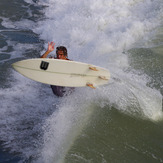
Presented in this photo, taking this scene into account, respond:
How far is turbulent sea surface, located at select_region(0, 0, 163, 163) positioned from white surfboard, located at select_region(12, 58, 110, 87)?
381 millimetres

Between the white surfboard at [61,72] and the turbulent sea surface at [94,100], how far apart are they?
38 cm

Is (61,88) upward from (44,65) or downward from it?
downward

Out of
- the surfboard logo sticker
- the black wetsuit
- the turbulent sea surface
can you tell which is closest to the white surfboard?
the surfboard logo sticker

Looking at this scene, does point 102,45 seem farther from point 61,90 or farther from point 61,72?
point 61,72

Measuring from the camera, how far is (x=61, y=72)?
463 cm

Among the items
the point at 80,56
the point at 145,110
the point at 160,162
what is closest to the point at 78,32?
the point at 80,56

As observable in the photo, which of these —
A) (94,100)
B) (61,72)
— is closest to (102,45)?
(94,100)

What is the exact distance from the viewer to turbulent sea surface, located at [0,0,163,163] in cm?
371

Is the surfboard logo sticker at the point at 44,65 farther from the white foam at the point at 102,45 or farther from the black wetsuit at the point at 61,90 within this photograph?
the white foam at the point at 102,45

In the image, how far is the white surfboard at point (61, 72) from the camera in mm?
4367

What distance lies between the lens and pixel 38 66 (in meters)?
4.41

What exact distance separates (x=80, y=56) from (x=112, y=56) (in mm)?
1171

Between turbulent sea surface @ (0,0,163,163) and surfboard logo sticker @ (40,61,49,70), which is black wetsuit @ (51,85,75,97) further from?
surfboard logo sticker @ (40,61,49,70)

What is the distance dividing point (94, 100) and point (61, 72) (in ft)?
3.20
